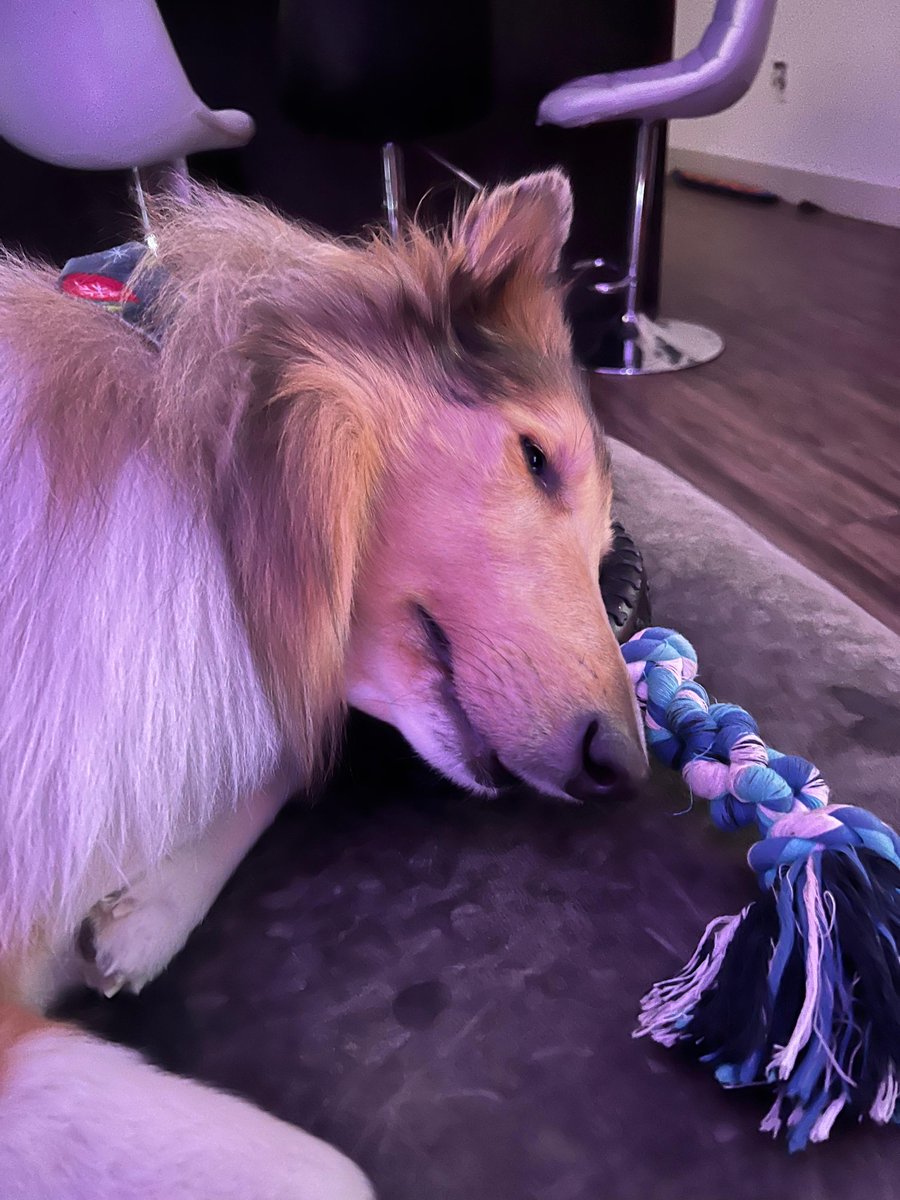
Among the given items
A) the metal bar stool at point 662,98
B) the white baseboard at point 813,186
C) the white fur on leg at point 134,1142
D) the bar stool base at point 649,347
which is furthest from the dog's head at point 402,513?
the white baseboard at point 813,186

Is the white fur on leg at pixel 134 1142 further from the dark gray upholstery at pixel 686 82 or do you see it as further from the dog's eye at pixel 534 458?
the dark gray upholstery at pixel 686 82

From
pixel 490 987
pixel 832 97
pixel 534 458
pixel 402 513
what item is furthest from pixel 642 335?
pixel 832 97

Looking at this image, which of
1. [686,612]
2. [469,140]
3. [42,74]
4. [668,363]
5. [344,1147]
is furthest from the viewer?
[469,140]

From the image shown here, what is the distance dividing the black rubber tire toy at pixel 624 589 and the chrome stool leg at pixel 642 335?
2.22 metres

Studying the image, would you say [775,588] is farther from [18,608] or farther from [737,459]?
[737,459]

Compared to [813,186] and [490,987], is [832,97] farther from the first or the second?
[490,987]

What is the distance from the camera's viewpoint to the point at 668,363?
3420 millimetres

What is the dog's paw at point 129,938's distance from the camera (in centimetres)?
82

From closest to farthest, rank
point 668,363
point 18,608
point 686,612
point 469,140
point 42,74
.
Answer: point 18,608 < point 686,612 < point 42,74 < point 668,363 < point 469,140

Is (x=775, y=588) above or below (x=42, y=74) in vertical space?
below

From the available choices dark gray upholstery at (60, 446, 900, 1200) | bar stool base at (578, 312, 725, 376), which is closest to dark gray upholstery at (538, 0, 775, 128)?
bar stool base at (578, 312, 725, 376)

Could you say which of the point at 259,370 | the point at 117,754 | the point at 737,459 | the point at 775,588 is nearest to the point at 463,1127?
the point at 117,754

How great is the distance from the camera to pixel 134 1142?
0.64 meters

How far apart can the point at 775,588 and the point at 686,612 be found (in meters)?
0.15
